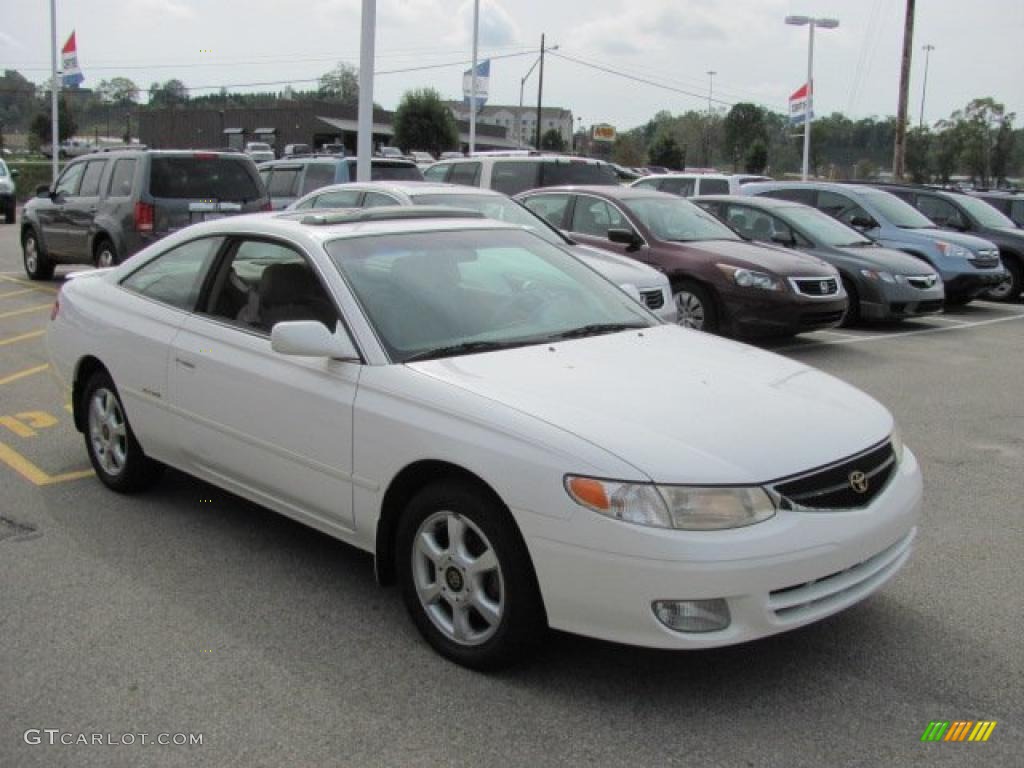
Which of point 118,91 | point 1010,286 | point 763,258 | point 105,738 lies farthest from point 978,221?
point 118,91

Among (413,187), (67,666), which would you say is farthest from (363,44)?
(67,666)

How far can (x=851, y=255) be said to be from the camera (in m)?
12.1

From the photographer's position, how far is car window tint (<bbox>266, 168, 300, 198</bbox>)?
664 inches

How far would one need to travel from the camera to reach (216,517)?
16.8 ft

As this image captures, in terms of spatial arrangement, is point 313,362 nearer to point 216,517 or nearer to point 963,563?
point 216,517

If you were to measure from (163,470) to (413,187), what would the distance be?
5.20m

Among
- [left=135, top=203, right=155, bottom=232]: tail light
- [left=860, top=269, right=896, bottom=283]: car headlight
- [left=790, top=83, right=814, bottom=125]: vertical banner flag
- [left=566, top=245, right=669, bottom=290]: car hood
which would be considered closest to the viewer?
[left=566, top=245, right=669, bottom=290]: car hood

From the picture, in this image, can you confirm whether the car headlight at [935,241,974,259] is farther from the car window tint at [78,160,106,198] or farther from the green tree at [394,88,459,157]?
the green tree at [394,88,459,157]

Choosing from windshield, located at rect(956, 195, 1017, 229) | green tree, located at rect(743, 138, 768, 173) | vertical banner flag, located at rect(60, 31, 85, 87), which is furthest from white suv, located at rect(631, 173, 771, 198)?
green tree, located at rect(743, 138, 768, 173)

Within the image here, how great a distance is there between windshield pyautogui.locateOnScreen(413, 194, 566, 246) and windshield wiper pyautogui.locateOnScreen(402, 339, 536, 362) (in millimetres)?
5657

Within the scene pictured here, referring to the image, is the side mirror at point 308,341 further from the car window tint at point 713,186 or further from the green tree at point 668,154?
the green tree at point 668,154

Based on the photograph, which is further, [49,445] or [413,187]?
[413,187]

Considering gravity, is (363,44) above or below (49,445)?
above

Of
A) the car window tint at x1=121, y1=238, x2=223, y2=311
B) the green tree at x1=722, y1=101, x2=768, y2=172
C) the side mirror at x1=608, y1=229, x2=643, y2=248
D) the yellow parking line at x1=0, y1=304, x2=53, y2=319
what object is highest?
the green tree at x1=722, y1=101, x2=768, y2=172
